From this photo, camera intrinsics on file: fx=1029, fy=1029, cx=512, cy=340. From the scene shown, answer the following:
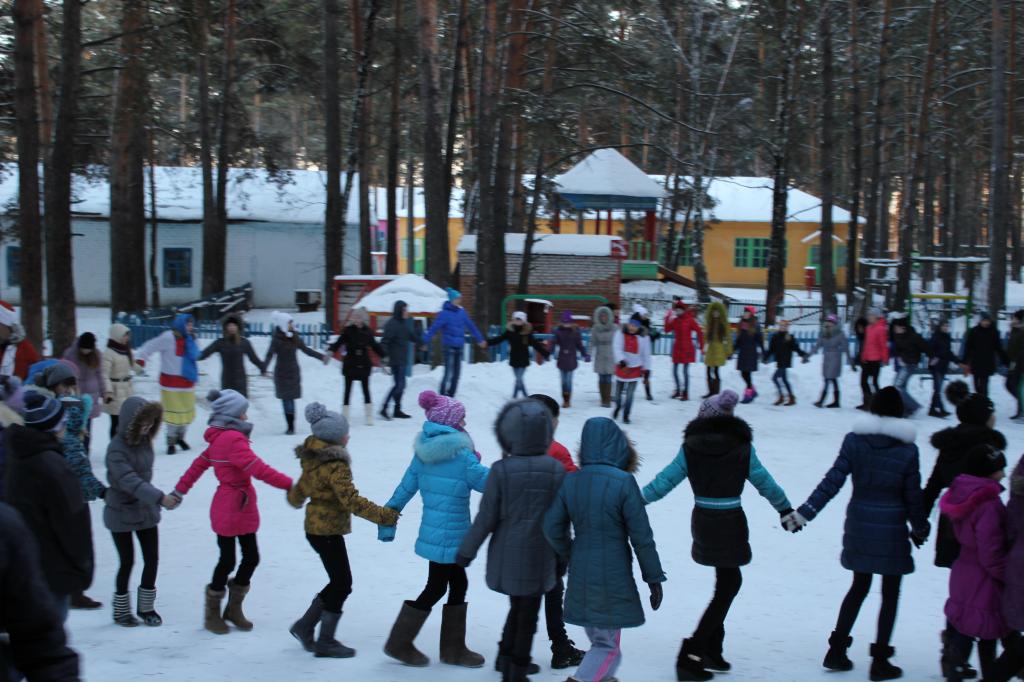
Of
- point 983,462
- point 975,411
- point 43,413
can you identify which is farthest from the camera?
point 975,411

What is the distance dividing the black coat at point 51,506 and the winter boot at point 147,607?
84.6 inches

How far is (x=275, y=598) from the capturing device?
24.7 ft

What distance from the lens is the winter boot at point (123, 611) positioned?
665 centimetres

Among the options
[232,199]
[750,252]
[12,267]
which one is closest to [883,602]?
[232,199]

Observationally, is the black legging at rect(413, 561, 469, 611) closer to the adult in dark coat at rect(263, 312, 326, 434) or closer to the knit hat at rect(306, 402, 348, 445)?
the knit hat at rect(306, 402, 348, 445)

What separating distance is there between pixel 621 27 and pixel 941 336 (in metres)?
21.3

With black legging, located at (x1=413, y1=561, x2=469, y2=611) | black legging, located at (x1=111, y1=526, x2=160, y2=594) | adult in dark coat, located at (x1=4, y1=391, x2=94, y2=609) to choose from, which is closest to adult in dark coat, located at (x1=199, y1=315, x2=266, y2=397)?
black legging, located at (x1=111, y1=526, x2=160, y2=594)

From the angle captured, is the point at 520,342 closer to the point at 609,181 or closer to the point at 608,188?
the point at 608,188

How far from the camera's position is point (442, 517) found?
5844mm

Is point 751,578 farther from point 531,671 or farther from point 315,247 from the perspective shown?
point 315,247

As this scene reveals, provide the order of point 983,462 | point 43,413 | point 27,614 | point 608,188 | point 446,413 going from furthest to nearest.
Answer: point 608,188
point 446,413
point 983,462
point 43,413
point 27,614

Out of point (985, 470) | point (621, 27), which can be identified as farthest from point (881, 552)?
point (621, 27)

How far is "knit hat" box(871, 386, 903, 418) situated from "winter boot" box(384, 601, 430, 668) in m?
2.86

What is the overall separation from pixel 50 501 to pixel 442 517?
2105mm
